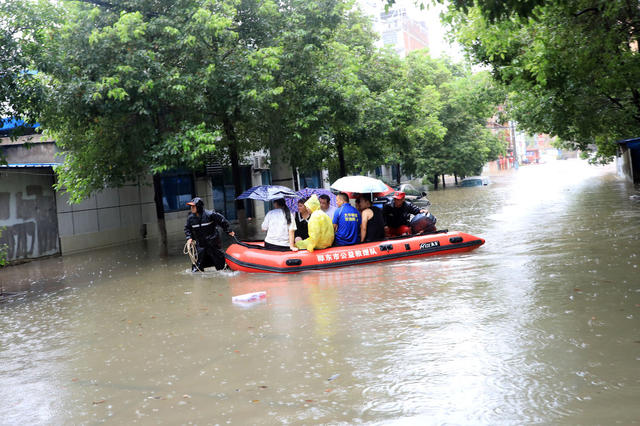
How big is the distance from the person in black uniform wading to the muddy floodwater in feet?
1.81

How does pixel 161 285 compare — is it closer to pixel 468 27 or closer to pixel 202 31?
pixel 202 31

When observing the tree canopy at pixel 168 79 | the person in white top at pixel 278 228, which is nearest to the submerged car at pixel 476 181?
the tree canopy at pixel 168 79

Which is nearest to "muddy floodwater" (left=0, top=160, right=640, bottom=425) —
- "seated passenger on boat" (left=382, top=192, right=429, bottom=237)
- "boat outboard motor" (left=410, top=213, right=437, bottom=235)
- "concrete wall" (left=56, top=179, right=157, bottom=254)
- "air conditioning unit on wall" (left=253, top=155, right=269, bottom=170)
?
"boat outboard motor" (left=410, top=213, right=437, bottom=235)

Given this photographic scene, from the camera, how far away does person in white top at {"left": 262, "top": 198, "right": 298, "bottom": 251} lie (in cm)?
1239

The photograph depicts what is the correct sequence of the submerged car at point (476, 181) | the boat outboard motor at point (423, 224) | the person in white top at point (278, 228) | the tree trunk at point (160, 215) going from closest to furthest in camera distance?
the person in white top at point (278, 228), the boat outboard motor at point (423, 224), the tree trunk at point (160, 215), the submerged car at point (476, 181)

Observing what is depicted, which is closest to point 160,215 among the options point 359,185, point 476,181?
point 359,185

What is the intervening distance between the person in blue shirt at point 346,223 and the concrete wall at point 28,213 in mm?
10340

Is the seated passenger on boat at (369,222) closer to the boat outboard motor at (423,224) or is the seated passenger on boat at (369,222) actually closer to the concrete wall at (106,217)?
the boat outboard motor at (423,224)

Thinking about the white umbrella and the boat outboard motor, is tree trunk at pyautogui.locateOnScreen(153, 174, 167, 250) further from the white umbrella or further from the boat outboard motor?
the boat outboard motor

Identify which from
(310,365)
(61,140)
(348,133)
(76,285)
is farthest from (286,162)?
(310,365)

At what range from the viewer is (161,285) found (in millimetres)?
12078

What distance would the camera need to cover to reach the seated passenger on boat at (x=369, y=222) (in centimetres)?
1239

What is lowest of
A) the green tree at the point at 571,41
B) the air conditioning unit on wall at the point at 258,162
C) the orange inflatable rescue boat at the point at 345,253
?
the orange inflatable rescue boat at the point at 345,253

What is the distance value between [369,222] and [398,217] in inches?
58.5
